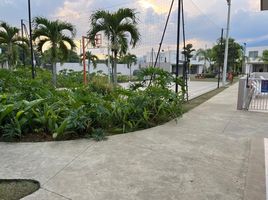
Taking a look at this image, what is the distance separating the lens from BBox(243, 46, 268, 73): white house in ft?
184

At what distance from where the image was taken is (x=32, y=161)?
3.24 meters

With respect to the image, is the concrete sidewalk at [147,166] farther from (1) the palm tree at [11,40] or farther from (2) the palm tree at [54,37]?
(1) the palm tree at [11,40]

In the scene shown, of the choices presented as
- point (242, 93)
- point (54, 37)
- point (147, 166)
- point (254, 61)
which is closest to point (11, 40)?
point (54, 37)

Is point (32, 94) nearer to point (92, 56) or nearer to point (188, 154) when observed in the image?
point (188, 154)

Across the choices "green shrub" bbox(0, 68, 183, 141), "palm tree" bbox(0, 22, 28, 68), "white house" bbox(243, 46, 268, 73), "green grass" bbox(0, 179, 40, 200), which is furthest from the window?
"green grass" bbox(0, 179, 40, 200)

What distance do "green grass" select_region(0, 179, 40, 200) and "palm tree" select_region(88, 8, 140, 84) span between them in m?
7.87

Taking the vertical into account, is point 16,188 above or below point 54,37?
below

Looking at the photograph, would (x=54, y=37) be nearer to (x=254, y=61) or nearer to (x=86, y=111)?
(x=86, y=111)

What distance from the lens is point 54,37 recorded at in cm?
1210

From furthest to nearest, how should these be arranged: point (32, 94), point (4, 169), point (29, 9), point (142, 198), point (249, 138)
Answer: point (29, 9) < point (32, 94) < point (249, 138) < point (4, 169) < point (142, 198)

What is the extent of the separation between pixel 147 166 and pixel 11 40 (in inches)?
581

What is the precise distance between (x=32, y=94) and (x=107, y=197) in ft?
11.5

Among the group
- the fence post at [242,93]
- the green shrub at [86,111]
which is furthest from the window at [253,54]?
the green shrub at [86,111]

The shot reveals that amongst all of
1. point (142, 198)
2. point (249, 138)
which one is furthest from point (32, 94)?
point (249, 138)
